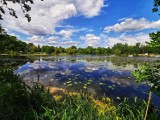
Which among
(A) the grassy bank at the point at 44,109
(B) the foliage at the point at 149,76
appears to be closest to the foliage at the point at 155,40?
(B) the foliage at the point at 149,76

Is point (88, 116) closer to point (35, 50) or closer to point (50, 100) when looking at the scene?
point (50, 100)

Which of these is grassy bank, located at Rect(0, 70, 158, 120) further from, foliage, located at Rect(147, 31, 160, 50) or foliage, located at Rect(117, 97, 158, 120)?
foliage, located at Rect(147, 31, 160, 50)

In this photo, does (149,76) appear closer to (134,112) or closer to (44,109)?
(134,112)

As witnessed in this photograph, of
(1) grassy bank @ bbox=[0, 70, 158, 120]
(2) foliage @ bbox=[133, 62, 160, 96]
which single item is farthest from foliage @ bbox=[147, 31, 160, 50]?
(1) grassy bank @ bbox=[0, 70, 158, 120]

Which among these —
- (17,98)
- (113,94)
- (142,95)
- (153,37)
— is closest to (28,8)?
(17,98)

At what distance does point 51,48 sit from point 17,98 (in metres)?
153

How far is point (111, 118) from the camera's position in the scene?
6.73 m

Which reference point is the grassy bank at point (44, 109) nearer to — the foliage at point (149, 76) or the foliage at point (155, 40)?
the foliage at point (149, 76)

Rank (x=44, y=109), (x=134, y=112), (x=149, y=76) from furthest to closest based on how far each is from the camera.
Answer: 1. (x=134, y=112)
2. (x=44, y=109)
3. (x=149, y=76)

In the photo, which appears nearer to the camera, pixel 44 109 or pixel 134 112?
pixel 44 109

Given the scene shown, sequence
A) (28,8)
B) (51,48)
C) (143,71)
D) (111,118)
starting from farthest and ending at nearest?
(51,48) < (28,8) < (111,118) < (143,71)

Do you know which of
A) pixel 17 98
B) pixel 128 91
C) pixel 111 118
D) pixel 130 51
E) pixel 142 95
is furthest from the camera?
pixel 130 51

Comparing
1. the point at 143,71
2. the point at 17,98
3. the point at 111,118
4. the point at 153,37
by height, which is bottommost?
the point at 111,118

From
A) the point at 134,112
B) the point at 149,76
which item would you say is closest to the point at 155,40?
the point at 149,76
